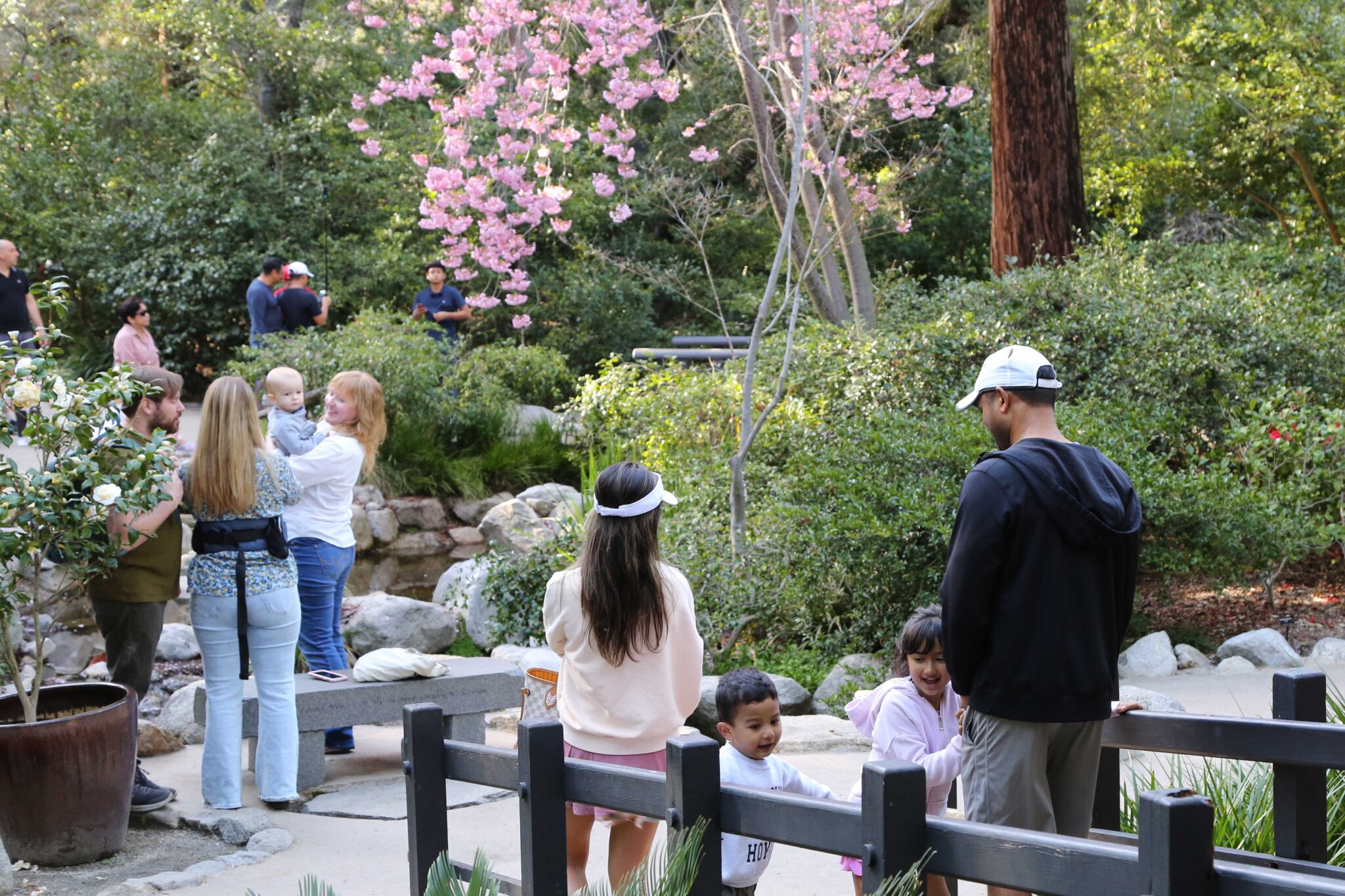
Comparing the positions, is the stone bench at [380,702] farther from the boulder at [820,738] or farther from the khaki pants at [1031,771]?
the khaki pants at [1031,771]

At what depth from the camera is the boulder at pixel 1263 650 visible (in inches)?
286

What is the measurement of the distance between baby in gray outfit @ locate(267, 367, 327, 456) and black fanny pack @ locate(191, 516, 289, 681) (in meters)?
0.93

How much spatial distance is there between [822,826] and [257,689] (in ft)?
10.9

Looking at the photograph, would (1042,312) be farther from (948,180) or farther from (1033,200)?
(948,180)

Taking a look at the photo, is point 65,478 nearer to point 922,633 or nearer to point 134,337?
point 922,633

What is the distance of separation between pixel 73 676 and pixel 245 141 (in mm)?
11555

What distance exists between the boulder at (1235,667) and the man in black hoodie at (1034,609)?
452 cm

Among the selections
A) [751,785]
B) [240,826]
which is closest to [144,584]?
[240,826]

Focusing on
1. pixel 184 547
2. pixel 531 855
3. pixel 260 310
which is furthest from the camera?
pixel 260 310

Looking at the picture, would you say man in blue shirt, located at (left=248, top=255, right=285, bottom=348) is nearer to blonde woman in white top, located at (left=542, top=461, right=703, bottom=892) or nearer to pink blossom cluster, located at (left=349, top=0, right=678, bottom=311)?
pink blossom cluster, located at (left=349, top=0, right=678, bottom=311)

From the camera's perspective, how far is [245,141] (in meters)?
18.0

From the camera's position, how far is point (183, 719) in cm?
641

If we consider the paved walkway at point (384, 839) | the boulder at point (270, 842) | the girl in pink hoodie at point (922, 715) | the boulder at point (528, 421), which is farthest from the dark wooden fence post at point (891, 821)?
the boulder at point (528, 421)

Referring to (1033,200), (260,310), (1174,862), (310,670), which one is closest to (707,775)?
(1174,862)
